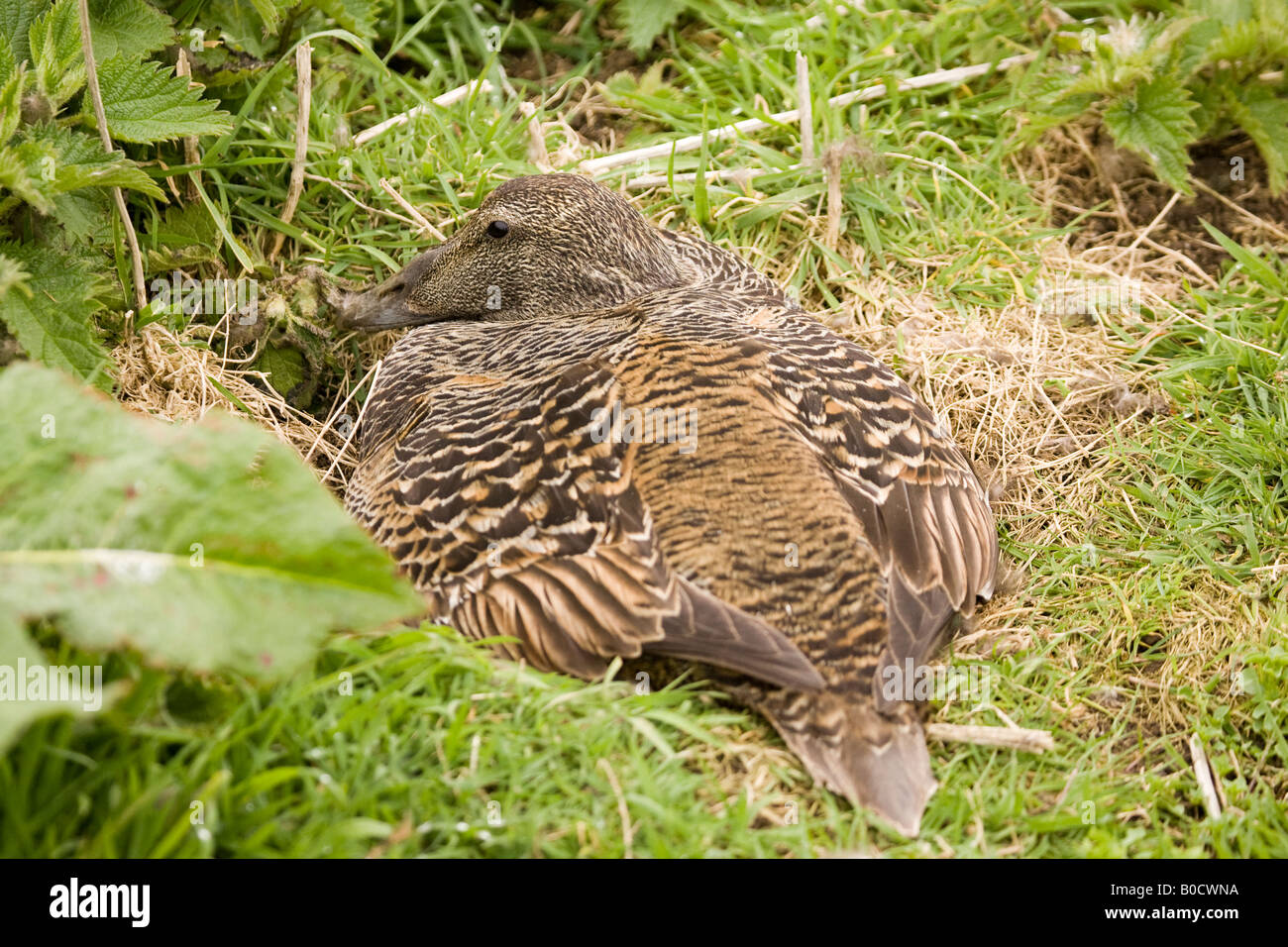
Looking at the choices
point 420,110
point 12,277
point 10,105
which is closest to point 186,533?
point 12,277

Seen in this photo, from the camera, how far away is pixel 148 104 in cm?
378

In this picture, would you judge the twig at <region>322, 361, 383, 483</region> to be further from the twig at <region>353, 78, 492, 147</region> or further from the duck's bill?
the twig at <region>353, 78, 492, 147</region>

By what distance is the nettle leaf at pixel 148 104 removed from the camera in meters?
3.73

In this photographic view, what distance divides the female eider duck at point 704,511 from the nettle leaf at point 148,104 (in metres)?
1.02

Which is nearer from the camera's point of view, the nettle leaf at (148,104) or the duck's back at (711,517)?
the duck's back at (711,517)

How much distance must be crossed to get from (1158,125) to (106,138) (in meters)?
4.02

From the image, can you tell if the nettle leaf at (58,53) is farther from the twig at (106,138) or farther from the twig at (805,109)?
the twig at (805,109)

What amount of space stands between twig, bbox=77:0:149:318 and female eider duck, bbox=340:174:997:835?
909mm

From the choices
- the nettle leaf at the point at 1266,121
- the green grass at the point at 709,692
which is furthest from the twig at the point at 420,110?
the nettle leaf at the point at 1266,121

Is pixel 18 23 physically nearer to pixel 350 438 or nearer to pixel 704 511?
pixel 350 438

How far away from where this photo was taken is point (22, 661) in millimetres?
2314

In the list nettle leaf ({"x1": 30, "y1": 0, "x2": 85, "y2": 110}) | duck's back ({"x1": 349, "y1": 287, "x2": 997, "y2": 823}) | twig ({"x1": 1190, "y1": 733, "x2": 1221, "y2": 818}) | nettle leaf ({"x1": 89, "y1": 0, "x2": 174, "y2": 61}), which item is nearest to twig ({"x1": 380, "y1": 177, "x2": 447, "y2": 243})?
nettle leaf ({"x1": 89, "y1": 0, "x2": 174, "y2": 61})
